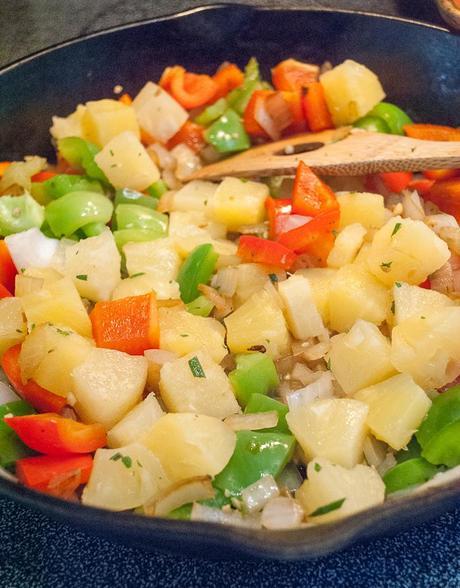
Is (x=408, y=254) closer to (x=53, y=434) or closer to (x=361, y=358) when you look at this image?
(x=361, y=358)

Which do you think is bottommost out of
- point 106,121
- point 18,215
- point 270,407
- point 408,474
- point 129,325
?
point 408,474

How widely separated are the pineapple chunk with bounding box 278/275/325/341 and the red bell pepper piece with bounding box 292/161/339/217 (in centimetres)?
33

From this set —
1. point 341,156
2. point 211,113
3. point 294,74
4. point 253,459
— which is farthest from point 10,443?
point 294,74

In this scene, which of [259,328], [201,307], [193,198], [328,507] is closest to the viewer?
[328,507]

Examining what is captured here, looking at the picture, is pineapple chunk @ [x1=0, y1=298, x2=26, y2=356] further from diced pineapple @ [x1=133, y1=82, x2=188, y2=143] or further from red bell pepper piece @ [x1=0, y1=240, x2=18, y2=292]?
diced pineapple @ [x1=133, y1=82, x2=188, y2=143]

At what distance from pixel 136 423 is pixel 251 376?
1.10 ft

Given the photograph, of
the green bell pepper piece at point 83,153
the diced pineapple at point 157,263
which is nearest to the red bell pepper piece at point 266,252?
the diced pineapple at point 157,263

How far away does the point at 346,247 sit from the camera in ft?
6.93

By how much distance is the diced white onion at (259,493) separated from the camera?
159 cm

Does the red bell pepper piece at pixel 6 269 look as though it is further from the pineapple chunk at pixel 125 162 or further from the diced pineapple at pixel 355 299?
the diced pineapple at pixel 355 299

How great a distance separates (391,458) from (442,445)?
15cm

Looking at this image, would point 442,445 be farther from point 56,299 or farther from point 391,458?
point 56,299

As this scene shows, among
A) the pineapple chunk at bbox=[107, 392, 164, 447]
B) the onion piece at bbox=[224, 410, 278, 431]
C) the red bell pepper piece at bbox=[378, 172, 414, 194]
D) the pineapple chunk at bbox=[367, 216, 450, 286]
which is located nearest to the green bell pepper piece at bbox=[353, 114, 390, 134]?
the red bell pepper piece at bbox=[378, 172, 414, 194]

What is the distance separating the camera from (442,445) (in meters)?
1.59
